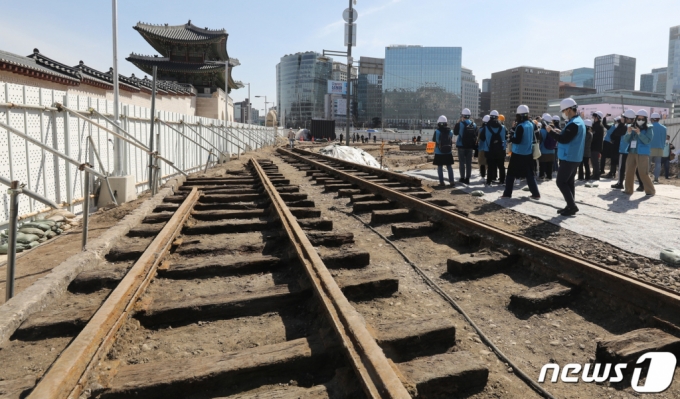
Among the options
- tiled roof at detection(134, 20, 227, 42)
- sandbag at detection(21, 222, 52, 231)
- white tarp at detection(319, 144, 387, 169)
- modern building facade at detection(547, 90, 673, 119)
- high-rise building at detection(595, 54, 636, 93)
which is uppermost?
high-rise building at detection(595, 54, 636, 93)

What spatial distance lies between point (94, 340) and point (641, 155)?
999 centimetres

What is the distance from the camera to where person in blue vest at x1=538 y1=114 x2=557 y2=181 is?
10.9 m

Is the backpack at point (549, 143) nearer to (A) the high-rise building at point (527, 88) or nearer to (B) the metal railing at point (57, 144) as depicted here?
(B) the metal railing at point (57, 144)

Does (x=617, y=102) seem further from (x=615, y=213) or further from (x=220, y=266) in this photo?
(x=220, y=266)

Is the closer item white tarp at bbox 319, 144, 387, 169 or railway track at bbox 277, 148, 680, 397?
railway track at bbox 277, 148, 680, 397

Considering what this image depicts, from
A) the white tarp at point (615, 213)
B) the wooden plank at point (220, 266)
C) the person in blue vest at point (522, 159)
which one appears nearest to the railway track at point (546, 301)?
the wooden plank at point (220, 266)

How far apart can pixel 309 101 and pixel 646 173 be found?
129805 mm

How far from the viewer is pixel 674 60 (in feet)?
624

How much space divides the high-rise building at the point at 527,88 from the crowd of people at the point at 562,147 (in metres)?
→ 149

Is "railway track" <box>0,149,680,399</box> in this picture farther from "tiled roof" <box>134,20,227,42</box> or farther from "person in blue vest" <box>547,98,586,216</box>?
"tiled roof" <box>134,20,227,42</box>

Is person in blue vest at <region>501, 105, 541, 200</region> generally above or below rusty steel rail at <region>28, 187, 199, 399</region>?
above

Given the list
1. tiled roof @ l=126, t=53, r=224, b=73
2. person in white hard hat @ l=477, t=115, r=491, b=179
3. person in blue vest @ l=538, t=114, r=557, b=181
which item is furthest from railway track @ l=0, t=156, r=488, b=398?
tiled roof @ l=126, t=53, r=224, b=73

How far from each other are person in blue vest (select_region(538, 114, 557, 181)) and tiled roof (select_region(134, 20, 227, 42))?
116 ft

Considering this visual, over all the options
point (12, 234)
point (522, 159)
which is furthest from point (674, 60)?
point (12, 234)
